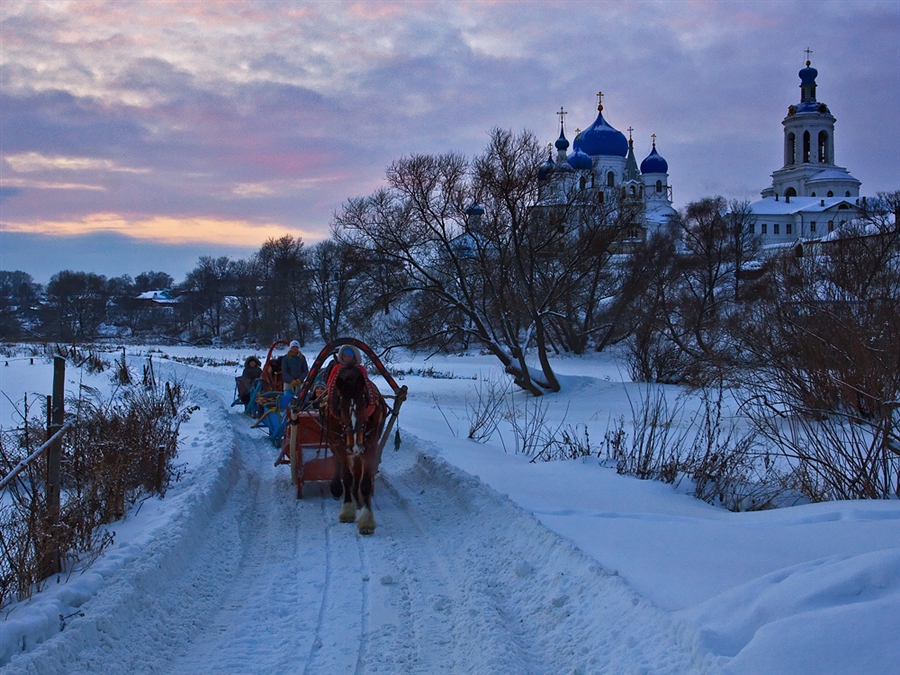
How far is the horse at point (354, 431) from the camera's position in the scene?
26.7ft

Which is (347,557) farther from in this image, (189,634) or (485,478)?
(485,478)

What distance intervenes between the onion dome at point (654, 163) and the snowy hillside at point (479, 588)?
88.7m

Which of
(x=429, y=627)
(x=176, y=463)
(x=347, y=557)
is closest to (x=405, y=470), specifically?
(x=176, y=463)

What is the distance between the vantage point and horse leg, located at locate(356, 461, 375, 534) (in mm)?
7793

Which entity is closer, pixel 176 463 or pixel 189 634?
pixel 189 634

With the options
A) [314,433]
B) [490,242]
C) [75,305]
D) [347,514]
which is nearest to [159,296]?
[75,305]

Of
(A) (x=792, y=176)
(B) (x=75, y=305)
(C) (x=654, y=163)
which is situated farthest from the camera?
(A) (x=792, y=176)

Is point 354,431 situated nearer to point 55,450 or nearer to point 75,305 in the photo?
point 55,450

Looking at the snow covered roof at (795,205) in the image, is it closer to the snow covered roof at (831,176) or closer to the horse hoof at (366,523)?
the snow covered roof at (831,176)

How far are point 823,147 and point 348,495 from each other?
114 meters

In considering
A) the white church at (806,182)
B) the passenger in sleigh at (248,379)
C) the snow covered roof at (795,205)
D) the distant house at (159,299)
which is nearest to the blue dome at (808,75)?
the white church at (806,182)

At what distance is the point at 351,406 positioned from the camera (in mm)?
8164

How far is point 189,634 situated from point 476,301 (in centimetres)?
2251

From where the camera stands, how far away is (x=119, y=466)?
802cm
